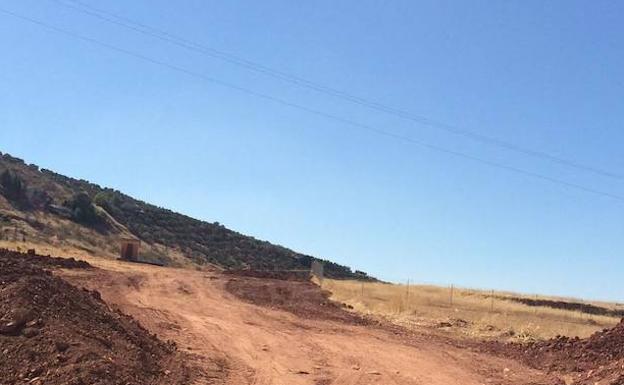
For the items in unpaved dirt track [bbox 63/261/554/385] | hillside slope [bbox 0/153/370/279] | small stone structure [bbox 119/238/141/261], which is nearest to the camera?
unpaved dirt track [bbox 63/261/554/385]

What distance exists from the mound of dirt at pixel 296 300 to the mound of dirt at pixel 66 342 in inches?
493

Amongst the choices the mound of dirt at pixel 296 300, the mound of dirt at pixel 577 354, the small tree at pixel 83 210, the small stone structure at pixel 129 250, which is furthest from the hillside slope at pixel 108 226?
the mound of dirt at pixel 577 354

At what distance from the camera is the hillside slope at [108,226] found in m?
60.7

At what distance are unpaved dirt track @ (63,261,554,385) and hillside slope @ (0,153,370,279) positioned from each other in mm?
31596

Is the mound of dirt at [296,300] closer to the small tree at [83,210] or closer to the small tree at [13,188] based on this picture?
the small tree at [83,210]

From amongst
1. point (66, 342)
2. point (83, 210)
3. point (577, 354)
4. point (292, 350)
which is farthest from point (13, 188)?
point (66, 342)

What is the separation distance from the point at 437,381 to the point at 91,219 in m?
59.8

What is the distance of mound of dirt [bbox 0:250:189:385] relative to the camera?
10.1 m

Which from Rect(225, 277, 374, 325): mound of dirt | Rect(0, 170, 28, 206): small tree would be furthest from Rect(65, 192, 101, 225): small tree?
Rect(225, 277, 374, 325): mound of dirt

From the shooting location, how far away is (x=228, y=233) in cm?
9444

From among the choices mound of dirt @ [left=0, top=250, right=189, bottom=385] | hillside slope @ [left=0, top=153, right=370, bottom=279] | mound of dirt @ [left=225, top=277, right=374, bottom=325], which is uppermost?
hillside slope @ [left=0, top=153, right=370, bottom=279]

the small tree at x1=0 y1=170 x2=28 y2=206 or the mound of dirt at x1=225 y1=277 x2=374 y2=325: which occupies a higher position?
the small tree at x1=0 y1=170 x2=28 y2=206

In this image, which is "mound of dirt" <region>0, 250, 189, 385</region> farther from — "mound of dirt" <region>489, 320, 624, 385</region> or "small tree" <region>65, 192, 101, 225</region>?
"small tree" <region>65, 192, 101, 225</region>

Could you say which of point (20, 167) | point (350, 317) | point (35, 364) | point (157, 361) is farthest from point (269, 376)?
point (20, 167)
